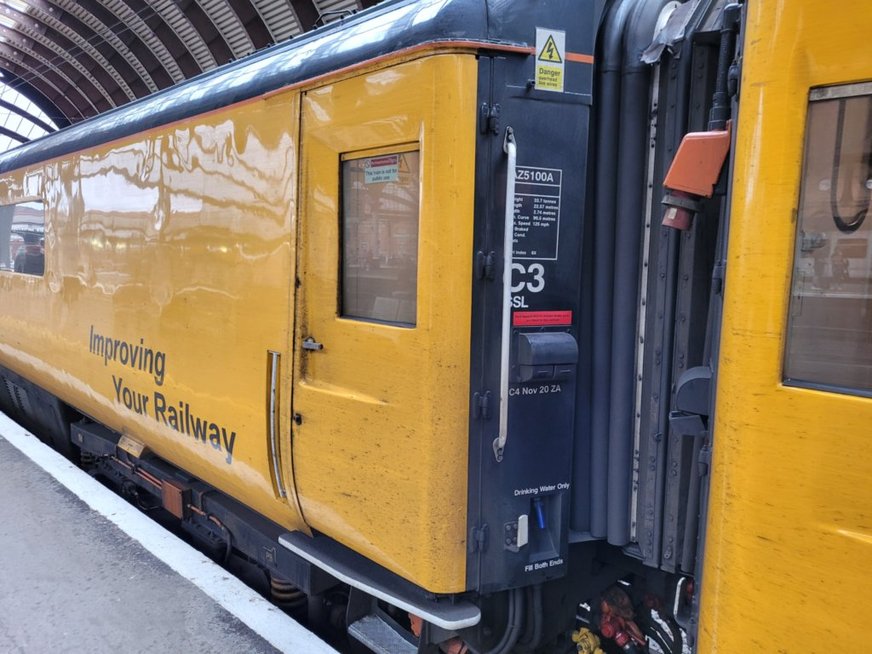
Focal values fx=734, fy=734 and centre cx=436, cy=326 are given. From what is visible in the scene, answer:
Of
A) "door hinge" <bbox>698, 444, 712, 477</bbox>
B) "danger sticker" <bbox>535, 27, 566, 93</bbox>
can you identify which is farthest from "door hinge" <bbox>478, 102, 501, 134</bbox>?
"door hinge" <bbox>698, 444, 712, 477</bbox>

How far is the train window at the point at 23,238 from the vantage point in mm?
6516

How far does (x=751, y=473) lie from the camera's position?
1.81 m

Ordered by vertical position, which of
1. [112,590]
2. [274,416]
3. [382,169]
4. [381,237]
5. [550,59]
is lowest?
[112,590]

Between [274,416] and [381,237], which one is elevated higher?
[381,237]

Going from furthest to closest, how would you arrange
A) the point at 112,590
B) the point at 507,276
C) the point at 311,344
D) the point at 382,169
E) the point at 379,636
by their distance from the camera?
the point at 112,590 → the point at 379,636 → the point at 311,344 → the point at 382,169 → the point at 507,276

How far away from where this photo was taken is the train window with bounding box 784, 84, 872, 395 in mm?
1669

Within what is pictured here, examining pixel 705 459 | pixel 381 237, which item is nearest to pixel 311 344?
pixel 381 237

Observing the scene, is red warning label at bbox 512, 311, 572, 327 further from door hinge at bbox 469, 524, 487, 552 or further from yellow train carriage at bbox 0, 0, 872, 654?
door hinge at bbox 469, 524, 487, 552

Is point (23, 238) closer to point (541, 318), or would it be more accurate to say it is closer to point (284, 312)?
point (284, 312)

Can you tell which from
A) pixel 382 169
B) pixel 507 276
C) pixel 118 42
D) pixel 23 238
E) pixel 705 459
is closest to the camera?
pixel 705 459

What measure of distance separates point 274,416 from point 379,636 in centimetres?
107

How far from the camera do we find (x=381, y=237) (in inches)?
112

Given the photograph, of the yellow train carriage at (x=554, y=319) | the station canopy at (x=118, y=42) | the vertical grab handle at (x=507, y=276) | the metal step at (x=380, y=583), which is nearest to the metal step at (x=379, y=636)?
the yellow train carriage at (x=554, y=319)

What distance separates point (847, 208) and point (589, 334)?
1268mm
